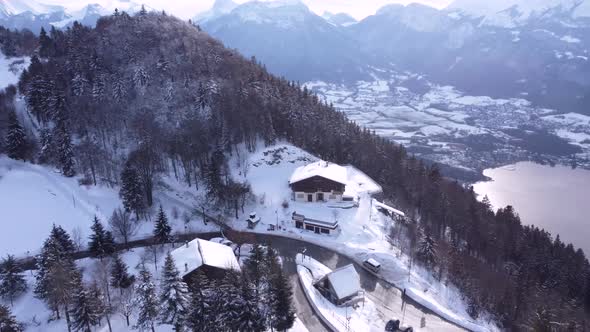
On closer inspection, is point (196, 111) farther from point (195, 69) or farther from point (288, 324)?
point (288, 324)

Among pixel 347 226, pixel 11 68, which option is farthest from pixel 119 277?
pixel 11 68

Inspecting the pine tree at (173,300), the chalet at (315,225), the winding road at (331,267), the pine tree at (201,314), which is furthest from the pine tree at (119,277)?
the chalet at (315,225)

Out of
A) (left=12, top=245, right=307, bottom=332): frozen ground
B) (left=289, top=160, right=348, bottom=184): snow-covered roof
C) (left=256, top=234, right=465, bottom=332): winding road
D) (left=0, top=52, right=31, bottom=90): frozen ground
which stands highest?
(left=0, top=52, right=31, bottom=90): frozen ground

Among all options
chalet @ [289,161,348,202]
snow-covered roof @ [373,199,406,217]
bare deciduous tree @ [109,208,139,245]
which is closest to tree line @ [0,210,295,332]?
bare deciduous tree @ [109,208,139,245]

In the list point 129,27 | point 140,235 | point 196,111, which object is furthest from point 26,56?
point 140,235

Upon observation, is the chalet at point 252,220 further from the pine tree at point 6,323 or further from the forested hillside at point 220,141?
the pine tree at point 6,323

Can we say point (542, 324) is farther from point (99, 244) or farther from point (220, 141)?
point (220, 141)

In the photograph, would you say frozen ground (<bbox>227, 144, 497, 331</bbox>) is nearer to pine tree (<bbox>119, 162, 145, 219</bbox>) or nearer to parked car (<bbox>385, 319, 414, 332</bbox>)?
parked car (<bbox>385, 319, 414, 332</bbox>)
